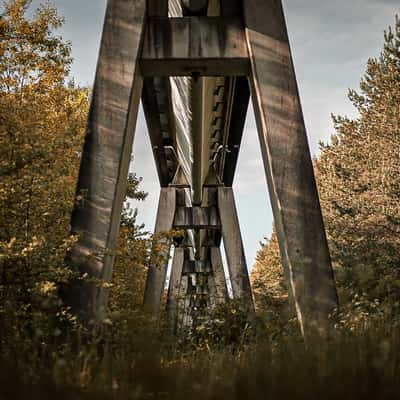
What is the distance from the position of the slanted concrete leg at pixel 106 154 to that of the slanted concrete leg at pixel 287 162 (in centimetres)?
168

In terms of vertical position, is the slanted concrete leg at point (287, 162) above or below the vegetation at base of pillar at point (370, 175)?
below

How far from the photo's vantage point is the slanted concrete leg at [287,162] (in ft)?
22.8

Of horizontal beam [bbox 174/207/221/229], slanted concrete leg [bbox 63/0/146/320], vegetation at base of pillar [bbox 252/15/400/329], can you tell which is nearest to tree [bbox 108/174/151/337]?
slanted concrete leg [bbox 63/0/146/320]

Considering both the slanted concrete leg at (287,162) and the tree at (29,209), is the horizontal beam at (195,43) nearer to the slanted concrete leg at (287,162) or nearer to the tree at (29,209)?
the slanted concrete leg at (287,162)

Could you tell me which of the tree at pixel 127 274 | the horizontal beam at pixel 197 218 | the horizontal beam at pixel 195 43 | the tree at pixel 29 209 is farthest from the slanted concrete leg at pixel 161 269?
the tree at pixel 29 209

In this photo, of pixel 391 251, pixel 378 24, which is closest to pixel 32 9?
pixel 391 251

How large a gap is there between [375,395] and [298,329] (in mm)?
4312

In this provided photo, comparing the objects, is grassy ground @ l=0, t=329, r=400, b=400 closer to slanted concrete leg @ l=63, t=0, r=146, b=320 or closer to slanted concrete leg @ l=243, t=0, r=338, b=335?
slanted concrete leg @ l=63, t=0, r=146, b=320

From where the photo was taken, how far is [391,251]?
71.3ft

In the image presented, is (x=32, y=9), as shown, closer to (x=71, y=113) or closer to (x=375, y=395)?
(x=71, y=113)

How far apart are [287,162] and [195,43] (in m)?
2.21

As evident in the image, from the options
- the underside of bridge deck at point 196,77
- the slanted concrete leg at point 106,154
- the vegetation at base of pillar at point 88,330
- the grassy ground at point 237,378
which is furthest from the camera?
the underside of bridge deck at point 196,77

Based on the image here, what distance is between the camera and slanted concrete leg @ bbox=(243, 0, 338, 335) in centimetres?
694

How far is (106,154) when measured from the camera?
7184mm
